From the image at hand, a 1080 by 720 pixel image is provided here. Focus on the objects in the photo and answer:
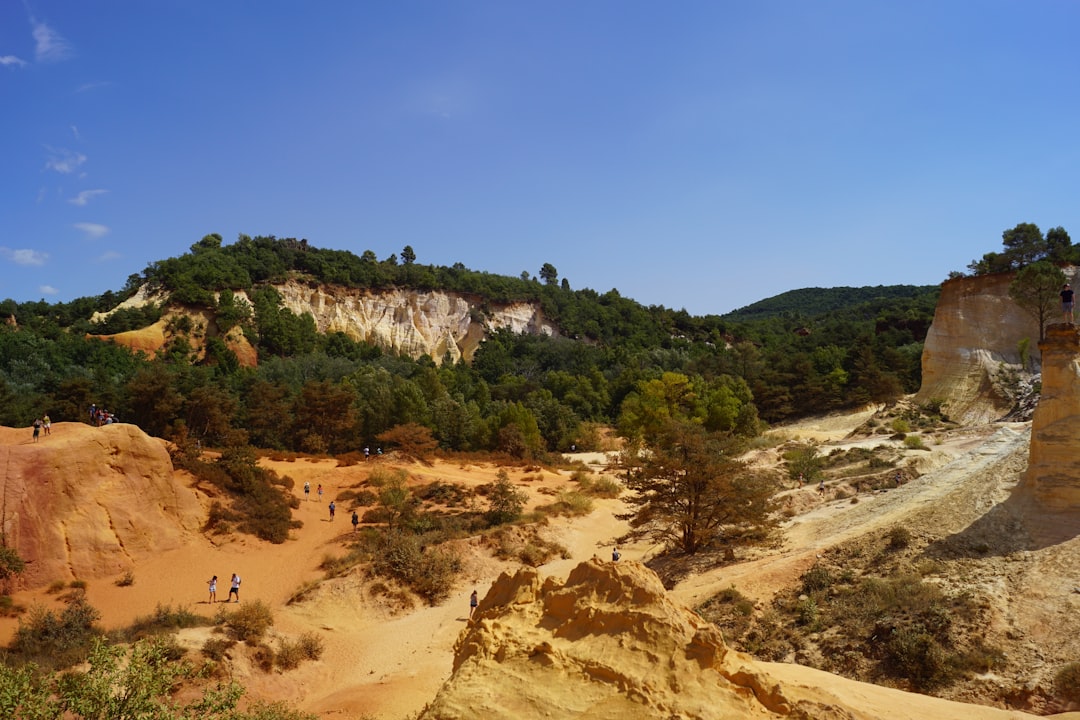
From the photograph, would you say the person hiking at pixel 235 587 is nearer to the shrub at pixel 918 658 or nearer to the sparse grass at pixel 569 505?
the sparse grass at pixel 569 505

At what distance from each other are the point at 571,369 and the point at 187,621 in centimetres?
5973

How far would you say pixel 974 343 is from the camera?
145 ft

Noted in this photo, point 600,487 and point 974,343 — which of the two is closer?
point 600,487

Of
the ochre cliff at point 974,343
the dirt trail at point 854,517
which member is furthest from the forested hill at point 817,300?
the dirt trail at point 854,517

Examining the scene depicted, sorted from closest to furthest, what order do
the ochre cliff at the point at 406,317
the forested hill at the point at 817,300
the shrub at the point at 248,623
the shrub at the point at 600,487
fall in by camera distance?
the shrub at the point at 248,623 < the shrub at the point at 600,487 < the ochre cliff at the point at 406,317 < the forested hill at the point at 817,300

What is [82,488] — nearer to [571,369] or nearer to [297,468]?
[297,468]

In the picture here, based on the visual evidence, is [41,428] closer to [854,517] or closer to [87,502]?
[87,502]

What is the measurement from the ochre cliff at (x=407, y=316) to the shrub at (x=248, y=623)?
5544 centimetres

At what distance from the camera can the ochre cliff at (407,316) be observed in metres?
79.5

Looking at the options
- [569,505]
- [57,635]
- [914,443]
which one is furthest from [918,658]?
[914,443]

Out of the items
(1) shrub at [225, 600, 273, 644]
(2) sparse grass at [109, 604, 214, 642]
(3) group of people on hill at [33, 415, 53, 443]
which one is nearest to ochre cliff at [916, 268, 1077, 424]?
(1) shrub at [225, 600, 273, 644]

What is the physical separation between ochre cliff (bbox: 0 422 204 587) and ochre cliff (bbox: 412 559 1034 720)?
18.5 metres

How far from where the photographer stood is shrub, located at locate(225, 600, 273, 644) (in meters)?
17.8

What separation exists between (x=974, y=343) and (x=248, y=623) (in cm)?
4716
